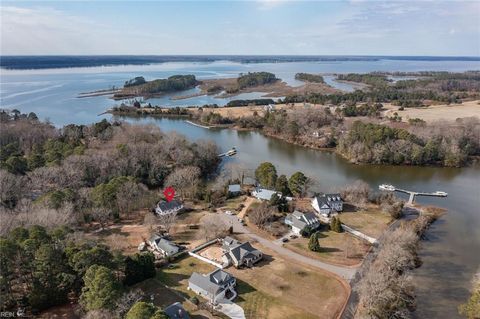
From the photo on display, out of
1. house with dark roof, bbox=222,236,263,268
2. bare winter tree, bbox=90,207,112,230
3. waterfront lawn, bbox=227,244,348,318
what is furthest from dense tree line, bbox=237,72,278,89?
waterfront lawn, bbox=227,244,348,318

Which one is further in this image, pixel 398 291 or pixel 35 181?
pixel 35 181

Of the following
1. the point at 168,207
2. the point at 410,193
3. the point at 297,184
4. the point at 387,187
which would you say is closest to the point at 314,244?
the point at 297,184

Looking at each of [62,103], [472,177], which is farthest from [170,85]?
[472,177]

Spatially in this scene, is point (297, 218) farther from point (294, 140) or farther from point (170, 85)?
point (170, 85)

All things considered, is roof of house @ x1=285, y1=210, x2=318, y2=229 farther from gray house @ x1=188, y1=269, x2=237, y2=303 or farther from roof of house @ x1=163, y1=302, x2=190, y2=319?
roof of house @ x1=163, y1=302, x2=190, y2=319

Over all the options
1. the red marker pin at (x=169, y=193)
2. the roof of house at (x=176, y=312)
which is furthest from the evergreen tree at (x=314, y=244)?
the red marker pin at (x=169, y=193)

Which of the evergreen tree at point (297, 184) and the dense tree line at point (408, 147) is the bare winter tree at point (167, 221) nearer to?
the evergreen tree at point (297, 184)

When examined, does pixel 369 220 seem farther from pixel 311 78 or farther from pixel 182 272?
pixel 311 78
